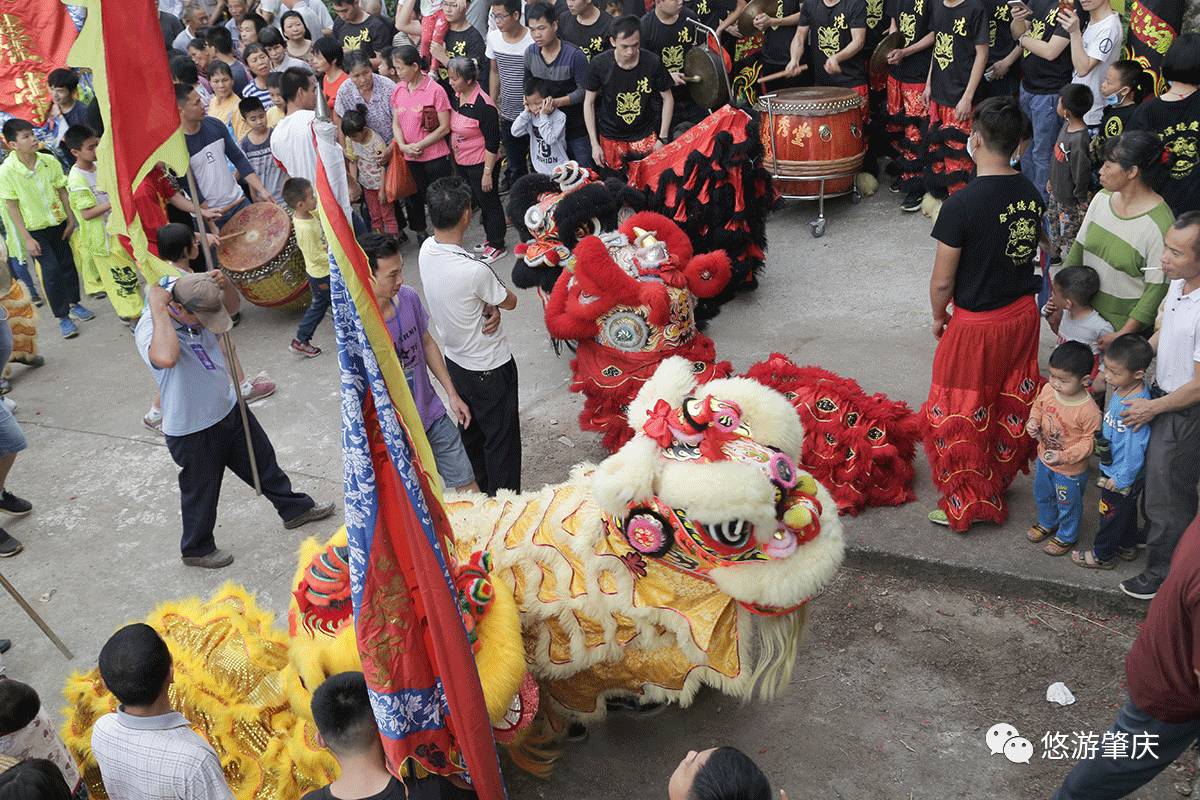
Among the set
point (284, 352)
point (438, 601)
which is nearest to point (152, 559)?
point (284, 352)

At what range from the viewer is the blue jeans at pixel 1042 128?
7133mm

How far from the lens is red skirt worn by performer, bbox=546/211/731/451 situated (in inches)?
205

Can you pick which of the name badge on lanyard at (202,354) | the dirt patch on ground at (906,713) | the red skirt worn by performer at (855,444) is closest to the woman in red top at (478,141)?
the name badge on lanyard at (202,354)

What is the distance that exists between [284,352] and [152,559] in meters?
2.55

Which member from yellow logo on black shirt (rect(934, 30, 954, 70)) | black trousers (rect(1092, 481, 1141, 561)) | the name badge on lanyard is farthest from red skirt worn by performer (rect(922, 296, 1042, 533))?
yellow logo on black shirt (rect(934, 30, 954, 70))

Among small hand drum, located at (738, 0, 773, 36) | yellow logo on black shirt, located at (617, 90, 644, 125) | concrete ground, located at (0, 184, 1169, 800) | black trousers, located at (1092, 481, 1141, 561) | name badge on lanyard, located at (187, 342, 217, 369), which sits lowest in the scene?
concrete ground, located at (0, 184, 1169, 800)

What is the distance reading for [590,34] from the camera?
8.70m

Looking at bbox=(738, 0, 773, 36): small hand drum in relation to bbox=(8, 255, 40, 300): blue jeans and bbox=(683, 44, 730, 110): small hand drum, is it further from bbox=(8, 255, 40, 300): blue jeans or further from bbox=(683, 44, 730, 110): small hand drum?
bbox=(8, 255, 40, 300): blue jeans

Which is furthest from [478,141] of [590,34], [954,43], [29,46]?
[954,43]

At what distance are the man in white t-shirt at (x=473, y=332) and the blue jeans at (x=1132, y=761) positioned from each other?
2.91 metres

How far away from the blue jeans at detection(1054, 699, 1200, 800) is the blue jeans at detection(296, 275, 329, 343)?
18.7 ft

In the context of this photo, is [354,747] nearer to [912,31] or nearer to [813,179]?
[813,179]

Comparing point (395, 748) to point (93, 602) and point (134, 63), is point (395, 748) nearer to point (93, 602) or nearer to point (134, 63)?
point (134, 63)

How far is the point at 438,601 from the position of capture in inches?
103
